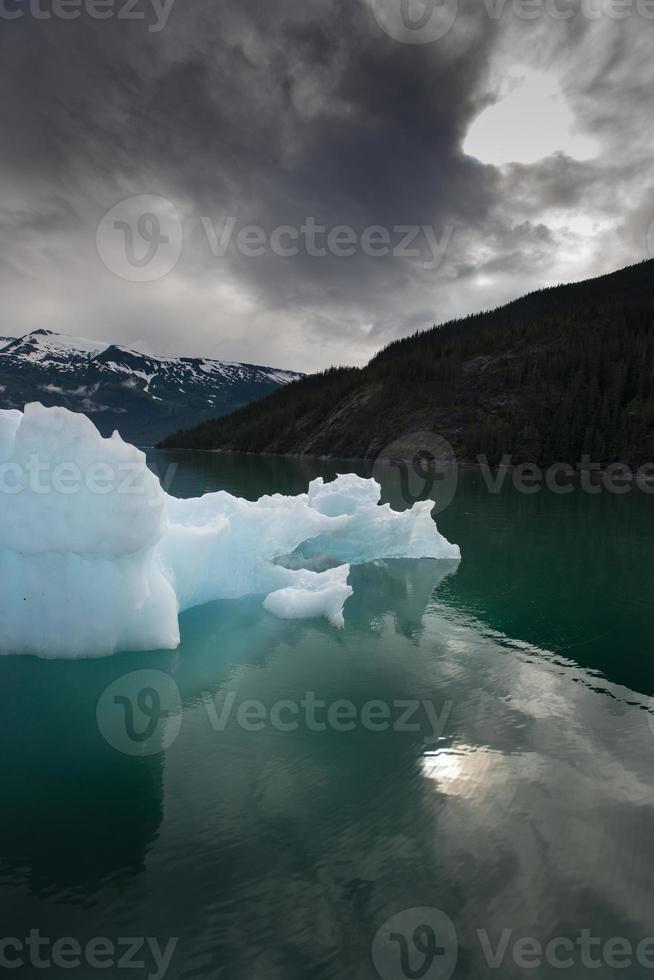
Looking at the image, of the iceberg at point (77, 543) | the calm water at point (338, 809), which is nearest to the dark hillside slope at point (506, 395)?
the calm water at point (338, 809)

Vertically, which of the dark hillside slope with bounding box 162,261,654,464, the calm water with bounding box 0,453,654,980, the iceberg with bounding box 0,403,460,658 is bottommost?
the calm water with bounding box 0,453,654,980

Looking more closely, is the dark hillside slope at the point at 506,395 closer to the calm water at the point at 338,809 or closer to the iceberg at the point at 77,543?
the calm water at the point at 338,809

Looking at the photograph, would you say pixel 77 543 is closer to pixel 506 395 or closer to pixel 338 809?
pixel 338 809

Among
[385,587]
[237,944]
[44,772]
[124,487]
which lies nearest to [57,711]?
[44,772]

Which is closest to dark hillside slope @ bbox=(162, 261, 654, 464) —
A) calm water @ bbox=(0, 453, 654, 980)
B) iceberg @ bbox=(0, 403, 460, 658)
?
calm water @ bbox=(0, 453, 654, 980)

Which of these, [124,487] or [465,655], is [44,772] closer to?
[124,487]

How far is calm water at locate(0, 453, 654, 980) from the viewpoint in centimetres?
461

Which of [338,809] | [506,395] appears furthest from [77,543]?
[506,395]

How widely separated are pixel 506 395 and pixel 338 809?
120 m

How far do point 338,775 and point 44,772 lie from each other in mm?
4243

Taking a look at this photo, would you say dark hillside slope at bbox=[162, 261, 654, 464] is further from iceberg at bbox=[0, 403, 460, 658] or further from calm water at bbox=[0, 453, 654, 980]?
iceberg at bbox=[0, 403, 460, 658]

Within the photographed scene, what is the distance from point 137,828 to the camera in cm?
587

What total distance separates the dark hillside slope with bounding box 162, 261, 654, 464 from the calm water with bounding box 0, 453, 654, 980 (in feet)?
303

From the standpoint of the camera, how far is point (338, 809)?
20.6 ft
